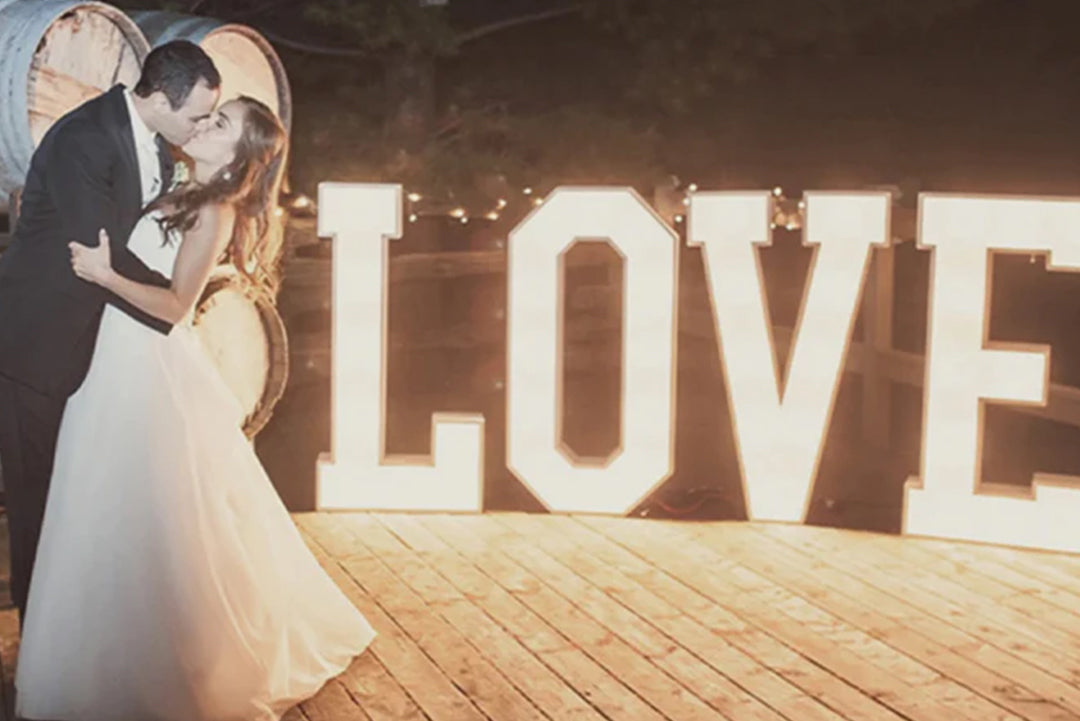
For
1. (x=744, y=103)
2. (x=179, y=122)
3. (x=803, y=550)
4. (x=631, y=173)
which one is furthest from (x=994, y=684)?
(x=744, y=103)

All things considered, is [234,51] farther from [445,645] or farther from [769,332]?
[445,645]

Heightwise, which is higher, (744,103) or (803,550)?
(744,103)

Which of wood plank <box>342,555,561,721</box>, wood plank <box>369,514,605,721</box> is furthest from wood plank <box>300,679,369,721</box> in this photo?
wood plank <box>369,514,605,721</box>

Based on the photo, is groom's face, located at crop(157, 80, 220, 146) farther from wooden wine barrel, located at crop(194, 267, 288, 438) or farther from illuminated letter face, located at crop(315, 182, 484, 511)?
illuminated letter face, located at crop(315, 182, 484, 511)

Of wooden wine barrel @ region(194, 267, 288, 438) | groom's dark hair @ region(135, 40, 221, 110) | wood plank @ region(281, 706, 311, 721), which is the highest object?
groom's dark hair @ region(135, 40, 221, 110)

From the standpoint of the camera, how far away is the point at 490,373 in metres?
12.0

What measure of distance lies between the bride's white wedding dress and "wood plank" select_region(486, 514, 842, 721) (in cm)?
157

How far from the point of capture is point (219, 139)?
5.31 metres

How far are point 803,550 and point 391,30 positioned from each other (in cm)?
630

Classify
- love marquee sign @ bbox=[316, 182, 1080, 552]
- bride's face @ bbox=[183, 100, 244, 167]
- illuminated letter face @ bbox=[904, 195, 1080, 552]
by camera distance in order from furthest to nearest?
1. love marquee sign @ bbox=[316, 182, 1080, 552]
2. illuminated letter face @ bbox=[904, 195, 1080, 552]
3. bride's face @ bbox=[183, 100, 244, 167]

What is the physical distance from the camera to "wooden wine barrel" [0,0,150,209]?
258 inches

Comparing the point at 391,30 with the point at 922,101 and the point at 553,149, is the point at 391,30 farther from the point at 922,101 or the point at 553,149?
the point at 922,101

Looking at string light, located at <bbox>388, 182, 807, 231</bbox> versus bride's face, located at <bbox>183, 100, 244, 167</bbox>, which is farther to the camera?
string light, located at <bbox>388, 182, 807, 231</bbox>

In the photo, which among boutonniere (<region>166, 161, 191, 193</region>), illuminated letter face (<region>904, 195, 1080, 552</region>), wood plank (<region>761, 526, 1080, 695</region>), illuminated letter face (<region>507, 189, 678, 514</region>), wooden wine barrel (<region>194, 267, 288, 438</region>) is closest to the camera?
boutonniere (<region>166, 161, 191, 193</region>)
